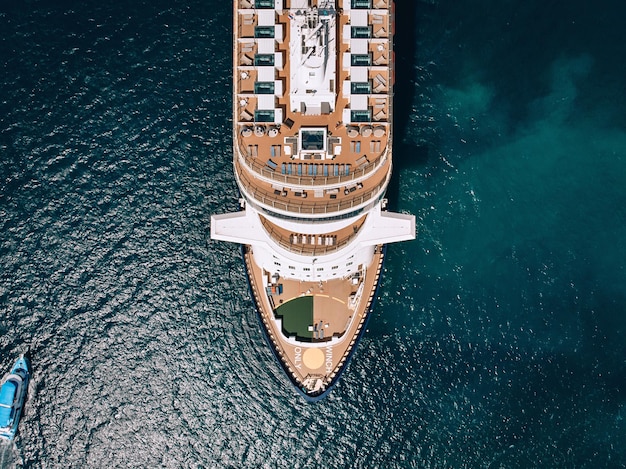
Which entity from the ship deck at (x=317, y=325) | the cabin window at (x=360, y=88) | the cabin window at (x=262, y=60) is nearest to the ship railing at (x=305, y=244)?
the ship deck at (x=317, y=325)

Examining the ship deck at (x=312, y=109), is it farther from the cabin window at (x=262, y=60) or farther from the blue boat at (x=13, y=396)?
the blue boat at (x=13, y=396)

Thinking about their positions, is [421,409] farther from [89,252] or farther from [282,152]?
[89,252]

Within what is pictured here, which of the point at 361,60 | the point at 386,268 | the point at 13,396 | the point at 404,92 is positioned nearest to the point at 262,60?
the point at 361,60

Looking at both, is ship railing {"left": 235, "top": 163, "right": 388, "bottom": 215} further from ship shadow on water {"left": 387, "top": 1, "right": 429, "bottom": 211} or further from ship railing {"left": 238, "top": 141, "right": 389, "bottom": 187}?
ship shadow on water {"left": 387, "top": 1, "right": 429, "bottom": 211}

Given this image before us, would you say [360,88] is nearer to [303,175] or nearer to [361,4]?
[361,4]

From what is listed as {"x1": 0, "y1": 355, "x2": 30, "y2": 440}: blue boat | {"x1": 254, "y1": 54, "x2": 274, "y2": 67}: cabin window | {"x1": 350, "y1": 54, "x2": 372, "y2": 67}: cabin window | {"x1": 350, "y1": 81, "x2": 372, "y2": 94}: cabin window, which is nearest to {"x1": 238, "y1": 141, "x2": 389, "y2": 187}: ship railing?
{"x1": 350, "y1": 81, "x2": 372, "y2": 94}: cabin window

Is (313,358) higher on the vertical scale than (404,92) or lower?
lower
